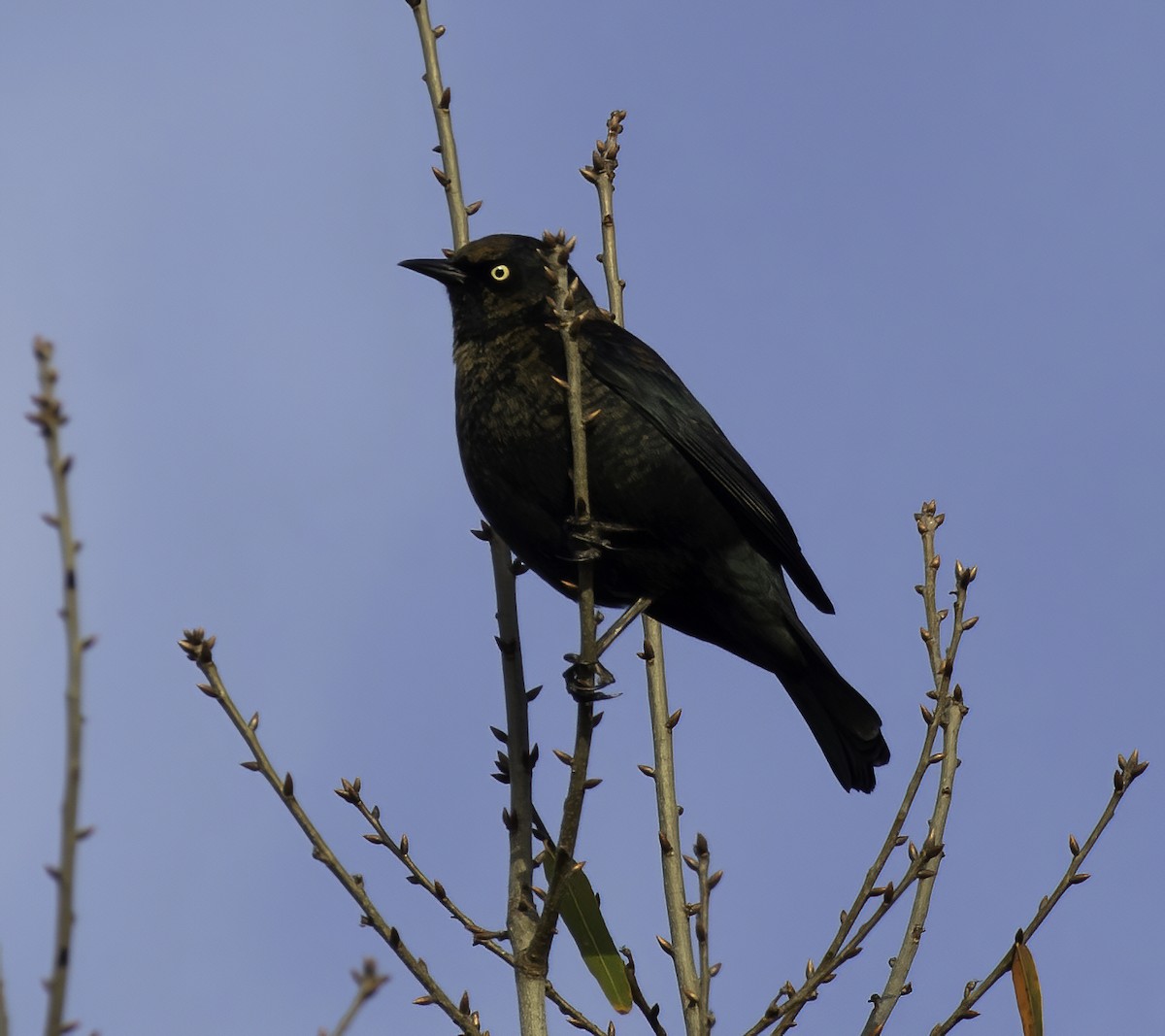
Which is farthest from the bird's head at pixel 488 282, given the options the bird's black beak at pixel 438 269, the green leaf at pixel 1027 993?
the green leaf at pixel 1027 993

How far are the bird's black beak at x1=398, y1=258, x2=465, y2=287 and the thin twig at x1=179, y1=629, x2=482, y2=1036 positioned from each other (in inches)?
113

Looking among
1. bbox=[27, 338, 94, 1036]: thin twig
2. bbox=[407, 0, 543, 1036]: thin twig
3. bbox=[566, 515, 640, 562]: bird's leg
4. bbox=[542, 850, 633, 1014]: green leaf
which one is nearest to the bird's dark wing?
bbox=[566, 515, 640, 562]: bird's leg

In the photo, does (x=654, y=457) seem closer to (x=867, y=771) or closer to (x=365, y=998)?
(x=867, y=771)

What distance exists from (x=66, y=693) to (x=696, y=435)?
374 cm

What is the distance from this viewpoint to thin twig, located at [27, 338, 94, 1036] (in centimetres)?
149

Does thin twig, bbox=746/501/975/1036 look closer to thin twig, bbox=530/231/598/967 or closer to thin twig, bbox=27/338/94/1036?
thin twig, bbox=530/231/598/967

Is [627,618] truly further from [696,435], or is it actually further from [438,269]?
[438,269]

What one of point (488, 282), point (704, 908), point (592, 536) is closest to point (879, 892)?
point (704, 908)

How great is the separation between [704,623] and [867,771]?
0.89 meters

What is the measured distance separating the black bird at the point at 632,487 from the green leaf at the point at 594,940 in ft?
3.21

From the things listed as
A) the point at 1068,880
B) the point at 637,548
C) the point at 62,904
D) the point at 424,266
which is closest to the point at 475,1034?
the point at 1068,880

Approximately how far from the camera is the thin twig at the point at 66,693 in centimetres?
149

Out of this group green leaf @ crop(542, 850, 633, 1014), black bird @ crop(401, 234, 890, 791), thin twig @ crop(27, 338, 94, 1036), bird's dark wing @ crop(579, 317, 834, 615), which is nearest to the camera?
thin twig @ crop(27, 338, 94, 1036)

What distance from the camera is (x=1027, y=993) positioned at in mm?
3242
